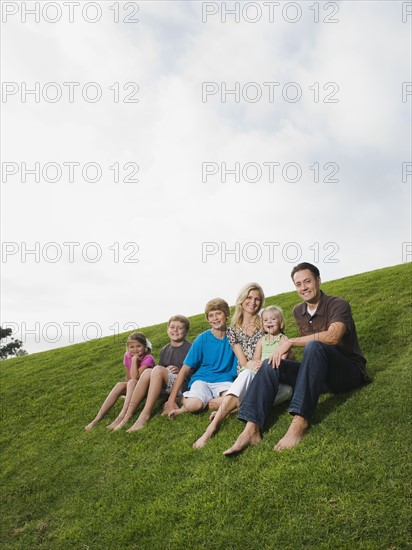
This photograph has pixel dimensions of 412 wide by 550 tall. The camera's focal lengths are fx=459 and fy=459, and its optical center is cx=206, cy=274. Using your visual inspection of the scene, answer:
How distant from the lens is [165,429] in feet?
23.6

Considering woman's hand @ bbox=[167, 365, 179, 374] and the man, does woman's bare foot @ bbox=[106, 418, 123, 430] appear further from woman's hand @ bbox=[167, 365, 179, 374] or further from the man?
the man

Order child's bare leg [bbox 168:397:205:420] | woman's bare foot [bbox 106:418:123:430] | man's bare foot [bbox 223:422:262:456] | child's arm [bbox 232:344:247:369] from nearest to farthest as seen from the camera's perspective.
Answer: man's bare foot [bbox 223:422:262:456]
child's arm [bbox 232:344:247:369]
child's bare leg [bbox 168:397:205:420]
woman's bare foot [bbox 106:418:123:430]

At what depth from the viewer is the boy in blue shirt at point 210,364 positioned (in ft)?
24.1

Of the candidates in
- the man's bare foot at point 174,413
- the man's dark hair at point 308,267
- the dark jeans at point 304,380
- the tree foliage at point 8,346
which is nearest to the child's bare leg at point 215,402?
the man's bare foot at point 174,413

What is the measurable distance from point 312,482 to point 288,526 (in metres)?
0.59

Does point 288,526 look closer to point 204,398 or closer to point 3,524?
point 204,398

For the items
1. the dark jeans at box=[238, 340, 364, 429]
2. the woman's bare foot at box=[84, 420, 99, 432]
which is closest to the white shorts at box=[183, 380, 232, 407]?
the dark jeans at box=[238, 340, 364, 429]

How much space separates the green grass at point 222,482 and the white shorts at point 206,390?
38 centimetres

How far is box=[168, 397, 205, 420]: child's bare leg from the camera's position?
7.25 meters

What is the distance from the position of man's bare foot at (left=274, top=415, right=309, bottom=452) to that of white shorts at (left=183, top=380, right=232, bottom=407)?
6.27 ft

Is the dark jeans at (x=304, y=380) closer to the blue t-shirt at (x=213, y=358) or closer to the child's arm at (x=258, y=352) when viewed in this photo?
the child's arm at (x=258, y=352)

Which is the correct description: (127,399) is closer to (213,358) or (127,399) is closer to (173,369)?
(173,369)

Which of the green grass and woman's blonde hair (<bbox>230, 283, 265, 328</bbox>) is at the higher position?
woman's blonde hair (<bbox>230, 283, 265, 328</bbox>)

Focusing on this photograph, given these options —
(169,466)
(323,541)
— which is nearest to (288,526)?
(323,541)
